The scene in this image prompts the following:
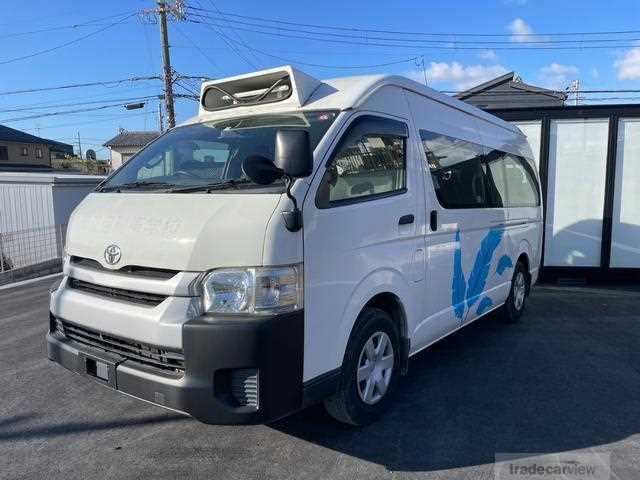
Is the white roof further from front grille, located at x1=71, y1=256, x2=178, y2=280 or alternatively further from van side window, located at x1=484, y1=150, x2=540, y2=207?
van side window, located at x1=484, y1=150, x2=540, y2=207

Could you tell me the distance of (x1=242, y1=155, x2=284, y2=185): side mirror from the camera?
8.52 ft

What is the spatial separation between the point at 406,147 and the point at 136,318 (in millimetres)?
2195

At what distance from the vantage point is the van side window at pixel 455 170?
4051 millimetres

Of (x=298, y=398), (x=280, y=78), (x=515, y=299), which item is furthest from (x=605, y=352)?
(x=280, y=78)

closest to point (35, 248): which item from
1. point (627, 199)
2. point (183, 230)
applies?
point (183, 230)

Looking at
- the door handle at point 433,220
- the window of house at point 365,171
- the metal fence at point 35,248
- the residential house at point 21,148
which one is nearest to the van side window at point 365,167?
the window of house at point 365,171

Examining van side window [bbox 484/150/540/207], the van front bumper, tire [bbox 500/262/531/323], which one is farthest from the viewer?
tire [bbox 500/262/531/323]

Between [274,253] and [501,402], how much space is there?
236 cm

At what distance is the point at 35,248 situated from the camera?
10.7m

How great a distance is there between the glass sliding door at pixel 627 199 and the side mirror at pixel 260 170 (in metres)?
7.58

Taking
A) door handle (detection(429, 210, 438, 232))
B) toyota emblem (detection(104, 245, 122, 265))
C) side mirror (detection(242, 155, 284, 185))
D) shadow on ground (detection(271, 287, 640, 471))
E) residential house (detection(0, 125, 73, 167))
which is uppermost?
residential house (detection(0, 125, 73, 167))

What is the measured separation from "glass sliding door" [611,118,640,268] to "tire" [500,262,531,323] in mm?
2973

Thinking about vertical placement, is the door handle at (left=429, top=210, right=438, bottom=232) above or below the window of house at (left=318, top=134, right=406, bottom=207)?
below

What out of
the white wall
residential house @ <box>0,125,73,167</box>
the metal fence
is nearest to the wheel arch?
the metal fence
